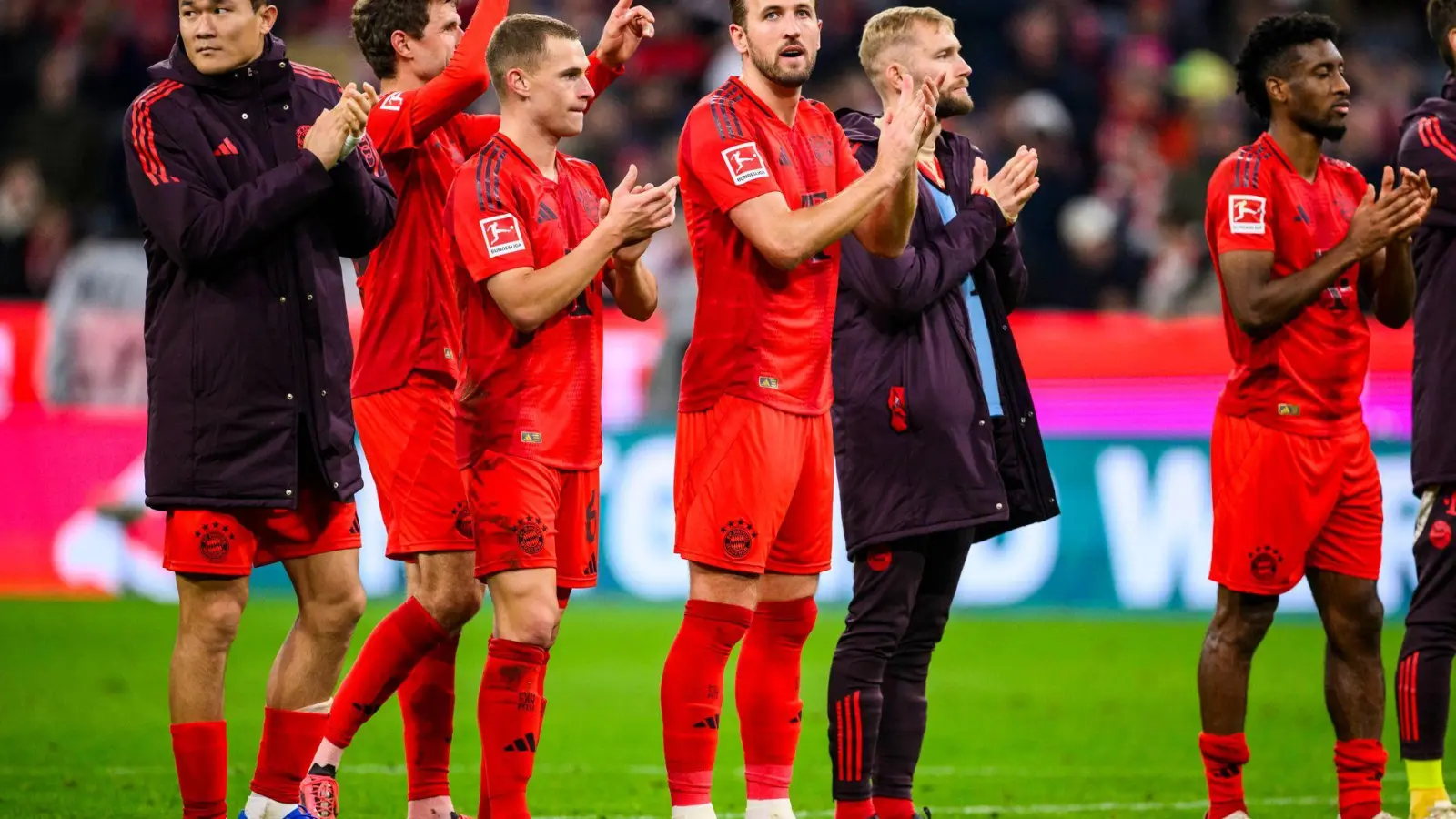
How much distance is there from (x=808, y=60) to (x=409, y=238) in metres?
1.66

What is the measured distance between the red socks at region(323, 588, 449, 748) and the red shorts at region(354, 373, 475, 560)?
282 millimetres

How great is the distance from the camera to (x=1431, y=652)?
21.8ft

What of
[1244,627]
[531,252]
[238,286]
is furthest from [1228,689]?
[238,286]

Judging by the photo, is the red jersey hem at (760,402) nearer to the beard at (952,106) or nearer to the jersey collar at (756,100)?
the jersey collar at (756,100)

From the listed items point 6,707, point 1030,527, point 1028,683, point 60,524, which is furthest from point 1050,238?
point 6,707

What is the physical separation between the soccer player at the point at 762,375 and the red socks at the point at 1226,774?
64.2 inches

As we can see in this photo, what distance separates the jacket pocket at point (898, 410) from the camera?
619cm

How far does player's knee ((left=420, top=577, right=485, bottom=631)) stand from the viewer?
635cm

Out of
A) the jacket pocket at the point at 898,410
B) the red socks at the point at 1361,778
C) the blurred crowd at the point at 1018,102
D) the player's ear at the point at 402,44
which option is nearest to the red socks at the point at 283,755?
the jacket pocket at the point at 898,410

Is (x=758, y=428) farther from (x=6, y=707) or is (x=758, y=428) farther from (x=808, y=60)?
(x=6, y=707)

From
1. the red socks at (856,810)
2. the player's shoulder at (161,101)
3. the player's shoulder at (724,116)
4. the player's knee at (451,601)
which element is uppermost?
the player's shoulder at (161,101)

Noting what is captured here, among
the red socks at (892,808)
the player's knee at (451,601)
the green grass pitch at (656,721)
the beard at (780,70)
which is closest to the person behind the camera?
the beard at (780,70)

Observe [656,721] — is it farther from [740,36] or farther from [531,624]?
[740,36]

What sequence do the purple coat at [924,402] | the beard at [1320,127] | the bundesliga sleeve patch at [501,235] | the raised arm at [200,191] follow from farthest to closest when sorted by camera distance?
the beard at [1320,127] < the purple coat at [924,402] < the bundesliga sleeve patch at [501,235] < the raised arm at [200,191]
